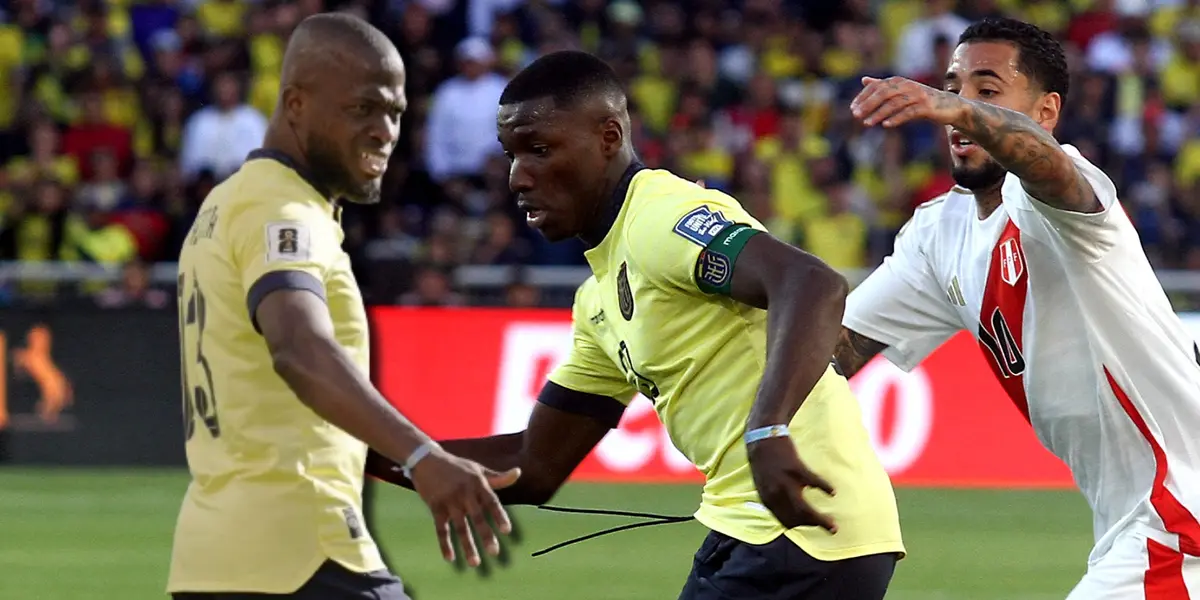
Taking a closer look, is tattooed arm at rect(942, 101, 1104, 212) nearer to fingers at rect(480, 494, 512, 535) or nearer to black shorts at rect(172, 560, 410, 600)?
fingers at rect(480, 494, 512, 535)

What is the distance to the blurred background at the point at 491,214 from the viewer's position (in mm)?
12352

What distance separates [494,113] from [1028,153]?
1290 centimetres

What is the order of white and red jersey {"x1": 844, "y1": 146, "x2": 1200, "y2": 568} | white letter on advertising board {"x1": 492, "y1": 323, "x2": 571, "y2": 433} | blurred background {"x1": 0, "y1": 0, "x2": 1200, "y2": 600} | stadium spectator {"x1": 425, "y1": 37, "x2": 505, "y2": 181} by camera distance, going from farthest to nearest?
stadium spectator {"x1": 425, "y1": 37, "x2": 505, "y2": 181} < white letter on advertising board {"x1": 492, "y1": 323, "x2": 571, "y2": 433} < blurred background {"x1": 0, "y1": 0, "x2": 1200, "y2": 600} < white and red jersey {"x1": 844, "y1": 146, "x2": 1200, "y2": 568}

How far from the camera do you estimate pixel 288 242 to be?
402 cm

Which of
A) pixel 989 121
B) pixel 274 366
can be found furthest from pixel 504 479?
pixel 989 121

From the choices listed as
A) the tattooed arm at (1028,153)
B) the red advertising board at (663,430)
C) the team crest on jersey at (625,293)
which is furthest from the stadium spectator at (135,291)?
the tattooed arm at (1028,153)

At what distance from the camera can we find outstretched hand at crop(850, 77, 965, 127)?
412 cm

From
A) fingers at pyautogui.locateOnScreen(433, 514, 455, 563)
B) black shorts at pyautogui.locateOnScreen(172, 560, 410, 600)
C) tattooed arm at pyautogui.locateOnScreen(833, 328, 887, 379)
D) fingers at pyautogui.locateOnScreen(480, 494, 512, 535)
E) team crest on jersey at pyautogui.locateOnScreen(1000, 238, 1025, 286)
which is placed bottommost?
black shorts at pyautogui.locateOnScreen(172, 560, 410, 600)

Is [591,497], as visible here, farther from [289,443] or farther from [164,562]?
[289,443]

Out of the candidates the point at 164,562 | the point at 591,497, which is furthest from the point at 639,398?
the point at 164,562

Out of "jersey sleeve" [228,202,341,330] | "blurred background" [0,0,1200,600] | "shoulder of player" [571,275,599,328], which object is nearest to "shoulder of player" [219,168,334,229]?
"jersey sleeve" [228,202,341,330]

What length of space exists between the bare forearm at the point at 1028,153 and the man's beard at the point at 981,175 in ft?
1.74

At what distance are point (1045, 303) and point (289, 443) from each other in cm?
214

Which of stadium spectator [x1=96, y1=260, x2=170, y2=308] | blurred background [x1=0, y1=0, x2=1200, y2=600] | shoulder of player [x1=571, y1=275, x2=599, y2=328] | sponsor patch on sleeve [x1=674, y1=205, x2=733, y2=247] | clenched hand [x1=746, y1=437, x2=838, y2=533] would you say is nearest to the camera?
clenched hand [x1=746, y1=437, x2=838, y2=533]
